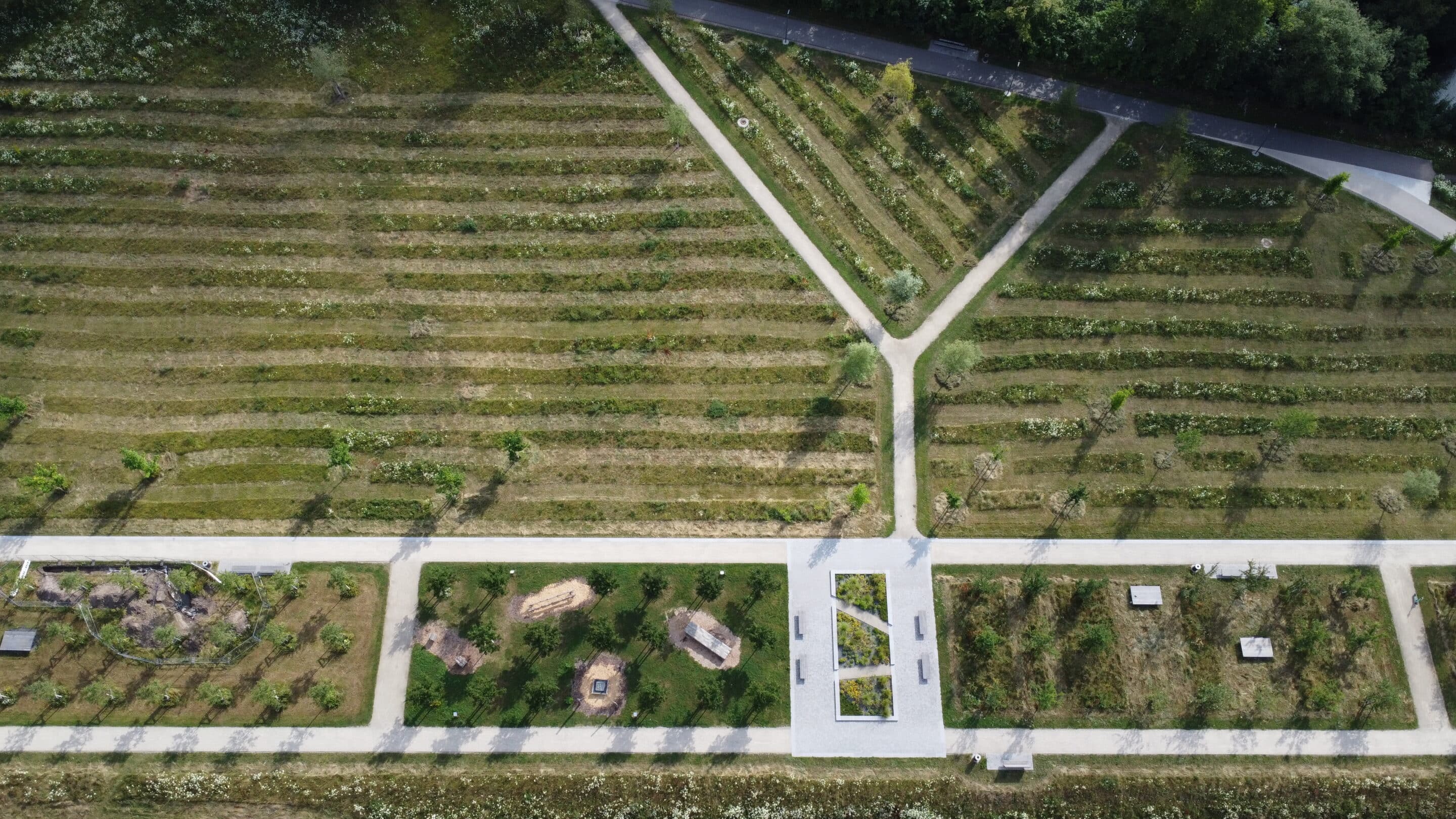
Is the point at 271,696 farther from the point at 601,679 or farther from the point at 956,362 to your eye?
the point at 956,362

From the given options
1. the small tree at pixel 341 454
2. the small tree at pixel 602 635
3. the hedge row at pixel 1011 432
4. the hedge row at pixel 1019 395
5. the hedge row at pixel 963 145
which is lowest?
the small tree at pixel 602 635

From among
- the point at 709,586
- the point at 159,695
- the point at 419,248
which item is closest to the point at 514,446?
the point at 709,586

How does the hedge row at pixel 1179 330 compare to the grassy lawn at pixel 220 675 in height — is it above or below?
above

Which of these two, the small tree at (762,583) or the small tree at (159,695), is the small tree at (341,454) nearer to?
the small tree at (159,695)

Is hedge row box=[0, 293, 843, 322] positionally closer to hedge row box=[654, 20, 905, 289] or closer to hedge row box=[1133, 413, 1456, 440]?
hedge row box=[654, 20, 905, 289]

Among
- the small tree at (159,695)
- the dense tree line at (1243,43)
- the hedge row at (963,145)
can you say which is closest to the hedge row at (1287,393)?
the hedge row at (963,145)

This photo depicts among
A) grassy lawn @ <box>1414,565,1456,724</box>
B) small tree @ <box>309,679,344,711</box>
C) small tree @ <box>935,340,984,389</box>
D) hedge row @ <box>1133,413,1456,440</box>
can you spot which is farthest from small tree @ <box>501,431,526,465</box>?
grassy lawn @ <box>1414,565,1456,724</box>
